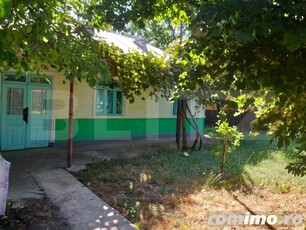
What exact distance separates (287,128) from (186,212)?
99.5 inches

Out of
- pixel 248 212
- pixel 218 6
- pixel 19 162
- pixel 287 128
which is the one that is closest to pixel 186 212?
pixel 248 212

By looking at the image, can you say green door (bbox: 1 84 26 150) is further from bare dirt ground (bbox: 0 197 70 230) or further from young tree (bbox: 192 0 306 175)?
young tree (bbox: 192 0 306 175)

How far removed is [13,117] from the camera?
8805 mm

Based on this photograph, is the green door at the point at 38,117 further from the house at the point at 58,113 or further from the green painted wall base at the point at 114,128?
the green painted wall base at the point at 114,128

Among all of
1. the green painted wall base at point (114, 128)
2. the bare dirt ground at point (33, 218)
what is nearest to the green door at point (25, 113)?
the green painted wall base at point (114, 128)

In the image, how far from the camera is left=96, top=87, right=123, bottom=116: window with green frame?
1130 cm

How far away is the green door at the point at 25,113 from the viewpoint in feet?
28.4

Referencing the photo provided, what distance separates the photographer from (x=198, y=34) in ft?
7.35

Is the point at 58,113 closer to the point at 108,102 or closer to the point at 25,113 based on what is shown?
the point at 25,113

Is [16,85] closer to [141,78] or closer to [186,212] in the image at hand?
[141,78]

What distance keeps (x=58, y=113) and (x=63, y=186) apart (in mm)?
4762

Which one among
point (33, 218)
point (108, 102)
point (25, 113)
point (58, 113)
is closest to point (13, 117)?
point (25, 113)

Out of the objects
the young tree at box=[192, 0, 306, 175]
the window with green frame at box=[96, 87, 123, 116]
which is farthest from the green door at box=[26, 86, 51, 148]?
the young tree at box=[192, 0, 306, 175]

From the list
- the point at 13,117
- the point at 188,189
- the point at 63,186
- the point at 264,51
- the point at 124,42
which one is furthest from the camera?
the point at 124,42
